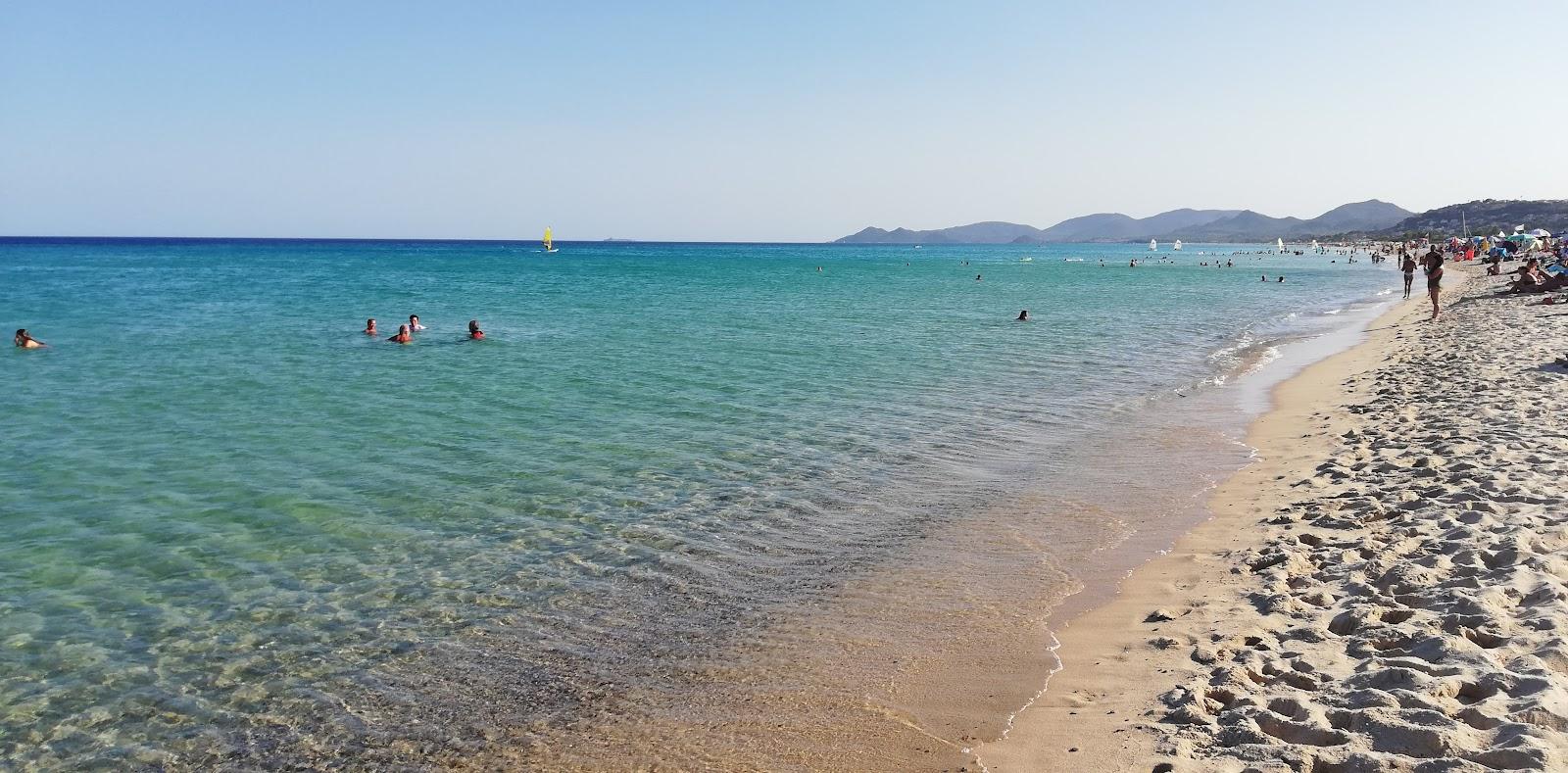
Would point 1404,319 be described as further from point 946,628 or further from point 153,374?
point 153,374

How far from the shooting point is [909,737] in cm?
520

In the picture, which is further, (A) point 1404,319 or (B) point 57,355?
(A) point 1404,319

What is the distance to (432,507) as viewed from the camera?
9680mm

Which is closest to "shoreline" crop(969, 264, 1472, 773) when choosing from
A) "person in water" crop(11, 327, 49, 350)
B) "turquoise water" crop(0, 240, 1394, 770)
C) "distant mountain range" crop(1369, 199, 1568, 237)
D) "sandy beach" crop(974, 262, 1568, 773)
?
"sandy beach" crop(974, 262, 1568, 773)

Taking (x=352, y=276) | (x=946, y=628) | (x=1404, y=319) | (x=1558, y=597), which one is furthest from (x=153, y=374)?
(x=352, y=276)

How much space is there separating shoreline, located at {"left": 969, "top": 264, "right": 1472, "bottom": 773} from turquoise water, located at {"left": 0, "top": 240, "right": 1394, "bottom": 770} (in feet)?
6.92

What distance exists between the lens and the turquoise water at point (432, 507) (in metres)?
5.86

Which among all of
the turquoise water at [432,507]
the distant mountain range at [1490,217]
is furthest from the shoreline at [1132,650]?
the distant mountain range at [1490,217]

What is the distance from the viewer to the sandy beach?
4.35 metres

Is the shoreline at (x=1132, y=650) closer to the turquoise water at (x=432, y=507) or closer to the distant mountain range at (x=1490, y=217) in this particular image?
the turquoise water at (x=432, y=507)

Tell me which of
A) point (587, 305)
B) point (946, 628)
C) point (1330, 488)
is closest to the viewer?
point (946, 628)

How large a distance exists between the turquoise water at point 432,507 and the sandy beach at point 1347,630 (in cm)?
247

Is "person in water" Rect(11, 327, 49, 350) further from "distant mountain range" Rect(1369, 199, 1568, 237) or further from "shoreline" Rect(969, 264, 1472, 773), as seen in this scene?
"distant mountain range" Rect(1369, 199, 1568, 237)

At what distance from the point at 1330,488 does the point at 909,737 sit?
21.2ft
